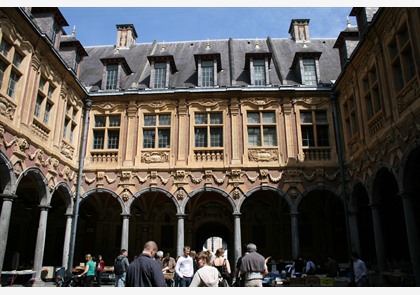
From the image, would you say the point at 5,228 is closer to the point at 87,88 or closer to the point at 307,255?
A: the point at 87,88

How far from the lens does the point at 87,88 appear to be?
1536 centimetres

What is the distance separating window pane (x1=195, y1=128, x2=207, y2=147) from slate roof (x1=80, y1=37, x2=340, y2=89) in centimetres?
208

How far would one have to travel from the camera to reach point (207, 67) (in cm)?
1527

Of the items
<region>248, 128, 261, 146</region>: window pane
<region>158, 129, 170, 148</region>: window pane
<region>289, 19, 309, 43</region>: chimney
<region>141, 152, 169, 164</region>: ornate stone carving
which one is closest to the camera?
<region>141, 152, 169, 164</region>: ornate stone carving

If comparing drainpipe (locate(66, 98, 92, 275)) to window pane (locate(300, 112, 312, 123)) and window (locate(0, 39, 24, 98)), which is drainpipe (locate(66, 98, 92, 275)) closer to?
window (locate(0, 39, 24, 98))

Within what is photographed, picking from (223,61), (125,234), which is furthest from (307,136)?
(125,234)

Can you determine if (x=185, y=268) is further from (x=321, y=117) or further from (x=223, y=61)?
(x=223, y=61)

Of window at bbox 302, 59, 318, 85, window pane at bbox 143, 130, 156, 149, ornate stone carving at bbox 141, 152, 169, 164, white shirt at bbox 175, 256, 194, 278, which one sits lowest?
white shirt at bbox 175, 256, 194, 278

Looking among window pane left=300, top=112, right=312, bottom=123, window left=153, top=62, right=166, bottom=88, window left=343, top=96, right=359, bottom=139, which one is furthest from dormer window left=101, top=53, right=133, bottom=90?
window left=343, top=96, right=359, bottom=139

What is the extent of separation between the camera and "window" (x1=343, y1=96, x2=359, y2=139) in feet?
41.1

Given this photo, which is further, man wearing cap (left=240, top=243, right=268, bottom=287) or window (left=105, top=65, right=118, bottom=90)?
window (left=105, top=65, right=118, bottom=90)

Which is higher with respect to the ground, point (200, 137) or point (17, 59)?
point (17, 59)

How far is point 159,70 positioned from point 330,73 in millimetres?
7430

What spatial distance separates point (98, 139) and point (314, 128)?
8407mm
